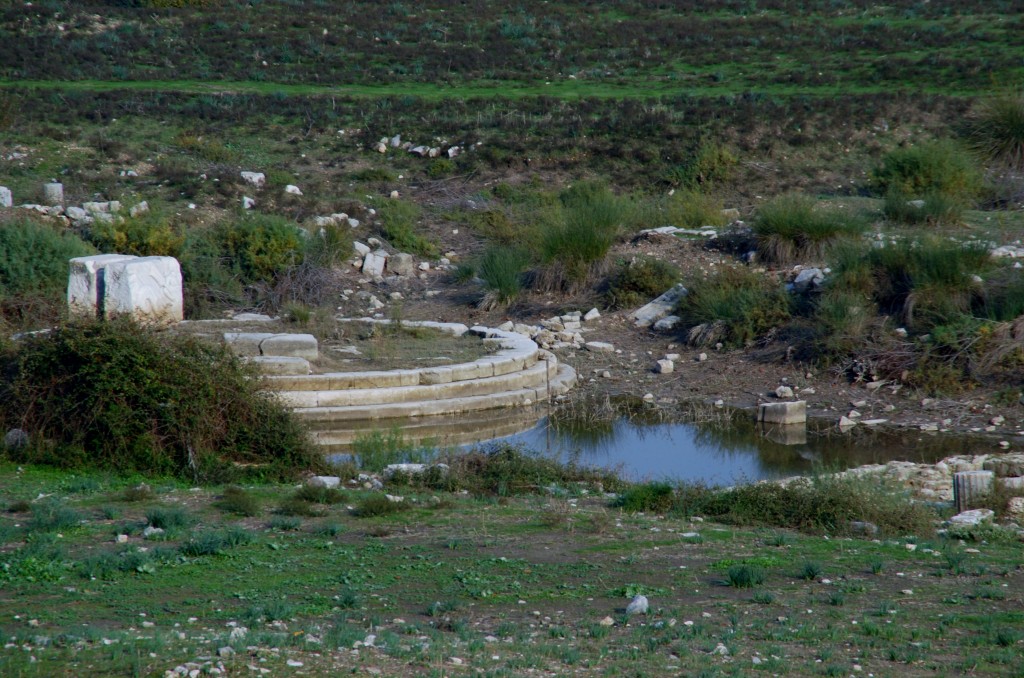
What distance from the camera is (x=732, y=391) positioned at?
563 inches

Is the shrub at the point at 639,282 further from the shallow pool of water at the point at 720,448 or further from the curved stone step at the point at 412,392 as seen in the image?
the shallow pool of water at the point at 720,448

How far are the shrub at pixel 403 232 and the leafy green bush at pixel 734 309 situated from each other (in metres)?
6.27

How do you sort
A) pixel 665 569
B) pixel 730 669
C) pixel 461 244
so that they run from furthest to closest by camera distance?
1. pixel 461 244
2. pixel 665 569
3. pixel 730 669

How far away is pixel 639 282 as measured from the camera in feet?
58.1

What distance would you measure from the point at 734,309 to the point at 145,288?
26.4 feet

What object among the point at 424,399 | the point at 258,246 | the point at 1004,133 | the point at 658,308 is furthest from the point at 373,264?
the point at 1004,133

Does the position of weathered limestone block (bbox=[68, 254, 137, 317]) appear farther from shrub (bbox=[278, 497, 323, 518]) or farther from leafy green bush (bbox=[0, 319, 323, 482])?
shrub (bbox=[278, 497, 323, 518])

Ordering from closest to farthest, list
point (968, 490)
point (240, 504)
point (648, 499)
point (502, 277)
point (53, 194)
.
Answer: point (240, 504)
point (648, 499)
point (968, 490)
point (502, 277)
point (53, 194)

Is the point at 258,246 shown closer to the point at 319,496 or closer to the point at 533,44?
the point at 319,496

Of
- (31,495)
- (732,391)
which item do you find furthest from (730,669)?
(732,391)

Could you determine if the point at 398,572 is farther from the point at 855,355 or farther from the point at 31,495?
the point at 855,355

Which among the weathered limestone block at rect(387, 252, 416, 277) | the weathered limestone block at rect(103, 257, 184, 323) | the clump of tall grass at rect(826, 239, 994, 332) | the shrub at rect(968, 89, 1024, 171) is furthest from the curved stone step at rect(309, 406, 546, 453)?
the shrub at rect(968, 89, 1024, 171)

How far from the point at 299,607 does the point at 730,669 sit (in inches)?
86.4

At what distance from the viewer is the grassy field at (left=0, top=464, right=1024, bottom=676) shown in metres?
4.76
